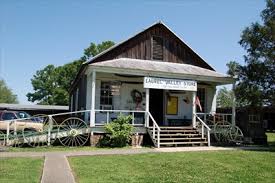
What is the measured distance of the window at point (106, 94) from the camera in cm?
1998

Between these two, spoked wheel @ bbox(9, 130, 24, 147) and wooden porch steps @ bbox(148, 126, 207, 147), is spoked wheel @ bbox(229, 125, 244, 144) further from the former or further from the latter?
spoked wheel @ bbox(9, 130, 24, 147)

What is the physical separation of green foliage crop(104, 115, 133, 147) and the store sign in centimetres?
244

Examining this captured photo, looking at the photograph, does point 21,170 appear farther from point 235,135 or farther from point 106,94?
point 235,135

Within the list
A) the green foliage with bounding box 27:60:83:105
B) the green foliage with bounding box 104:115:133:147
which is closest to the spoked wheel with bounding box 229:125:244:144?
the green foliage with bounding box 104:115:133:147

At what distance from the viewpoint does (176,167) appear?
11.0 m

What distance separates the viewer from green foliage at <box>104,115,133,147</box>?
55.1ft

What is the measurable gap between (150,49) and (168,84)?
12.2 ft

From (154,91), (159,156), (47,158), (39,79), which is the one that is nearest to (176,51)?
(154,91)

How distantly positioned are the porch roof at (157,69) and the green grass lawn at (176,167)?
18.9 ft

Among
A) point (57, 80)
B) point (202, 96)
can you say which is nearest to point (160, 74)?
point (202, 96)

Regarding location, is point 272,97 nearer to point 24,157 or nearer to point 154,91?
point 154,91

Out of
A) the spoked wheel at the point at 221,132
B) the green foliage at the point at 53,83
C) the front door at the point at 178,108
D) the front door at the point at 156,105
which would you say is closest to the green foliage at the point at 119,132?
the front door at the point at 156,105

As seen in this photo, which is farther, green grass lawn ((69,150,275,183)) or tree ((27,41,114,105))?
tree ((27,41,114,105))

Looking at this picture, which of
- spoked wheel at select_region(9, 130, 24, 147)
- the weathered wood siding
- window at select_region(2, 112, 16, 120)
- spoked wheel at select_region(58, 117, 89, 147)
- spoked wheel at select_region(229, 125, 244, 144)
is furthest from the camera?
window at select_region(2, 112, 16, 120)
